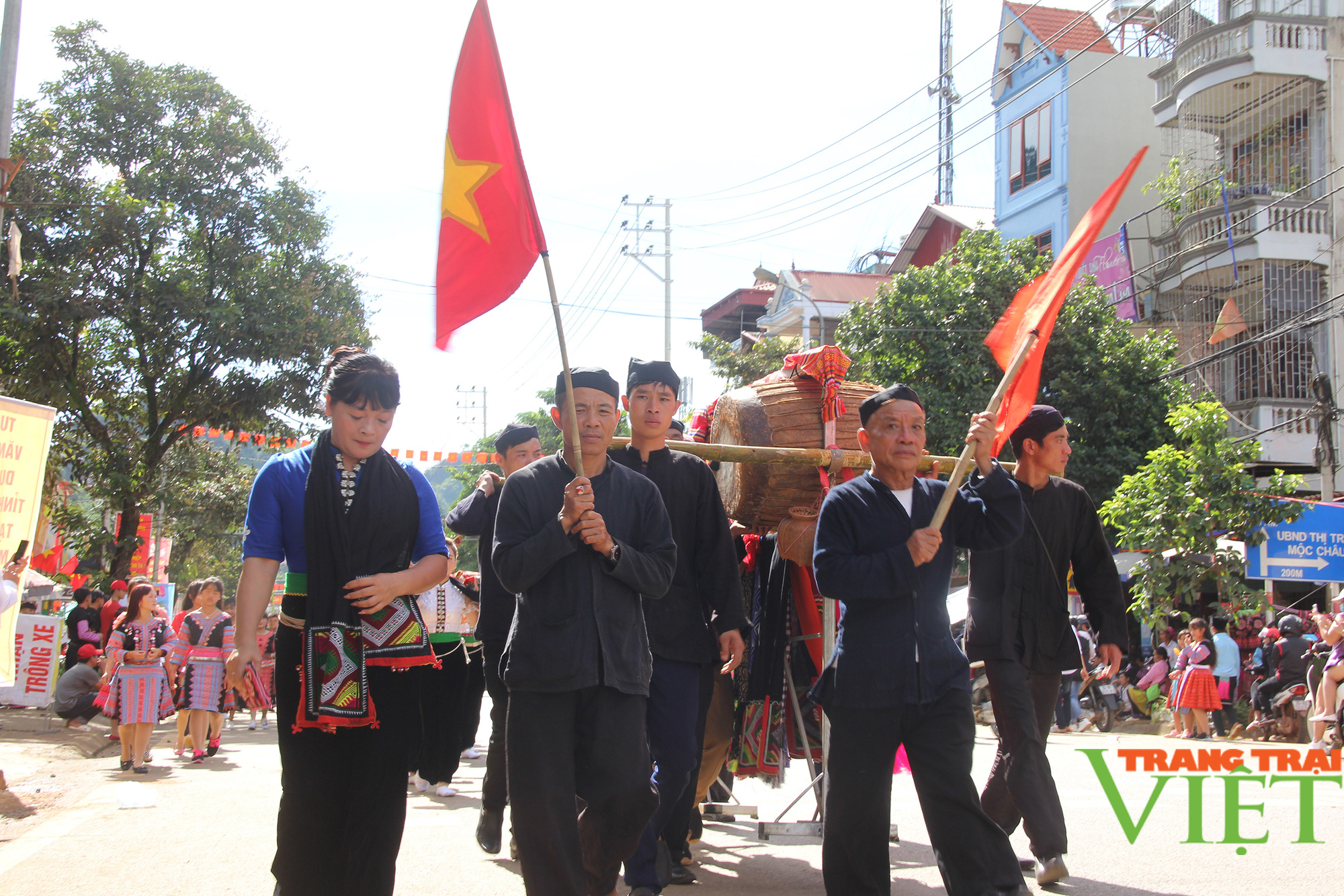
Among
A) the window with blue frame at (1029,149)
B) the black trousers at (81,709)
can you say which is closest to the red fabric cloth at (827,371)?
the black trousers at (81,709)

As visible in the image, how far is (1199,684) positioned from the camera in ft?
45.4

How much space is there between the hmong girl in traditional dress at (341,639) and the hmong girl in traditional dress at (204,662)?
744cm

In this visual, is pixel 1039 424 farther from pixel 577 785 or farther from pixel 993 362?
pixel 993 362

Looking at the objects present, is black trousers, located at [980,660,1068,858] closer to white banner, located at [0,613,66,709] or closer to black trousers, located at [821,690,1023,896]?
black trousers, located at [821,690,1023,896]

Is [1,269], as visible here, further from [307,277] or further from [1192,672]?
[1192,672]

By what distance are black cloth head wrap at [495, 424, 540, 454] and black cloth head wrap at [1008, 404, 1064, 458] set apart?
2525mm

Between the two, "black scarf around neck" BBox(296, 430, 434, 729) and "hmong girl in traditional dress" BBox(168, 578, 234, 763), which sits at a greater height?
"black scarf around neck" BBox(296, 430, 434, 729)

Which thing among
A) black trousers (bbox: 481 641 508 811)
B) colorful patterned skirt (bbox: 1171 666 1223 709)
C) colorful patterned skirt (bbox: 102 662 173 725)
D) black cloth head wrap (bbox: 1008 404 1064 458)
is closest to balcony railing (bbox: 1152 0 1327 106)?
colorful patterned skirt (bbox: 1171 666 1223 709)

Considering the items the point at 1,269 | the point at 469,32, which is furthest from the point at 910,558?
the point at 1,269

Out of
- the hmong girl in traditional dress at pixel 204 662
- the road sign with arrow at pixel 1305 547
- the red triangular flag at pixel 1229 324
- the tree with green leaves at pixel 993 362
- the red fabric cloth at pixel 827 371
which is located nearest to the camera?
the red fabric cloth at pixel 827 371

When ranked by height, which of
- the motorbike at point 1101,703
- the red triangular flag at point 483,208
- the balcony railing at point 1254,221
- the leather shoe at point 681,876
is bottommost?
the motorbike at point 1101,703

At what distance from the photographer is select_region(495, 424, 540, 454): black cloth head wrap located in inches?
250

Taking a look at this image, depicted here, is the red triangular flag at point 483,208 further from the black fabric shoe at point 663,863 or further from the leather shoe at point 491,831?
the leather shoe at point 491,831

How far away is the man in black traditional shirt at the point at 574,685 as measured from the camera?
375cm
